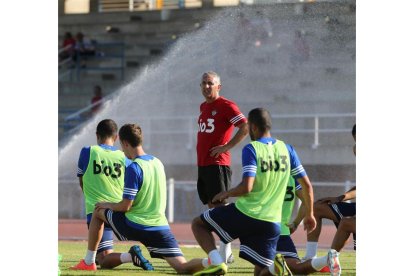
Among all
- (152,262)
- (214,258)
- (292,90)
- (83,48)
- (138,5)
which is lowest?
(152,262)

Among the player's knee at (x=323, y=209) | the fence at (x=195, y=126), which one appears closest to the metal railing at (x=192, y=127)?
the fence at (x=195, y=126)

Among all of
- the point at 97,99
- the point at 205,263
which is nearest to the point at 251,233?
the point at 205,263

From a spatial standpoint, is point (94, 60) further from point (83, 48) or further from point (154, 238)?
point (154, 238)

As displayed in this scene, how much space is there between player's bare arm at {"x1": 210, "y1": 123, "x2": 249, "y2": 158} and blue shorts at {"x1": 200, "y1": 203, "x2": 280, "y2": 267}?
1.57m

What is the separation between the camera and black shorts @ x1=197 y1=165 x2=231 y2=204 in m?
8.78

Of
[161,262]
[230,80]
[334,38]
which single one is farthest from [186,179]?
[161,262]

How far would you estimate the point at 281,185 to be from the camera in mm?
7012

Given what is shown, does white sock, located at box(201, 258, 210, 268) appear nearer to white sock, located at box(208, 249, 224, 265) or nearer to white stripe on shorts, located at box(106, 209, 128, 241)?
white sock, located at box(208, 249, 224, 265)

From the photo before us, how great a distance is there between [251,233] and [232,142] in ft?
5.50

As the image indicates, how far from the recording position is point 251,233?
7016mm

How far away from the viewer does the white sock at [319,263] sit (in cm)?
723
